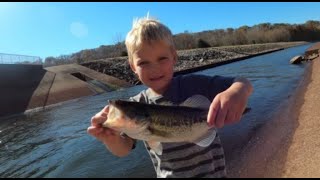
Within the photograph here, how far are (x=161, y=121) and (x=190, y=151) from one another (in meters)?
0.67

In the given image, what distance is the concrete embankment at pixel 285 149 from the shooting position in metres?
9.18

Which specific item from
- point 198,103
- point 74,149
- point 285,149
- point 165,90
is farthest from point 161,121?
point 74,149

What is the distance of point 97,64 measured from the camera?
5697 cm

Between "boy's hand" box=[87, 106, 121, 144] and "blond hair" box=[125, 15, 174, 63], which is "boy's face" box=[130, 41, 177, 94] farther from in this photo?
"boy's hand" box=[87, 106, 121, 144]

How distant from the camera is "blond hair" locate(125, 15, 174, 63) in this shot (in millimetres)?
2812

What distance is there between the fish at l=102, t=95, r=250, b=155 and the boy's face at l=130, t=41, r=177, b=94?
1.45ft

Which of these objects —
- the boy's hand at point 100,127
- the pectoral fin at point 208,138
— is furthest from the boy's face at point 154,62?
the pectoral fin at point 208,138

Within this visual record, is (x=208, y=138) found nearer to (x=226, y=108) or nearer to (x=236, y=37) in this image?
(x=226, y=108)

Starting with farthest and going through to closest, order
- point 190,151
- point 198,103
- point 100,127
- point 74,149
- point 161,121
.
Answer: 1. point 74,149
2. point 190,151
3. point 100,127
4. point 198,103
5. point 161,121

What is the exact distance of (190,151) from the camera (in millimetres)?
2949

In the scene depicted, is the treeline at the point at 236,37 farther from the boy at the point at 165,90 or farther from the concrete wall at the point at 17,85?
the boy at the point at 165,90

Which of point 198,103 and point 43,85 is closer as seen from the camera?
point 198,103

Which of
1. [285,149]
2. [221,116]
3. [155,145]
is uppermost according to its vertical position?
[221,116]

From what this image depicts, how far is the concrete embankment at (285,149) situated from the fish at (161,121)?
607 centimetres
